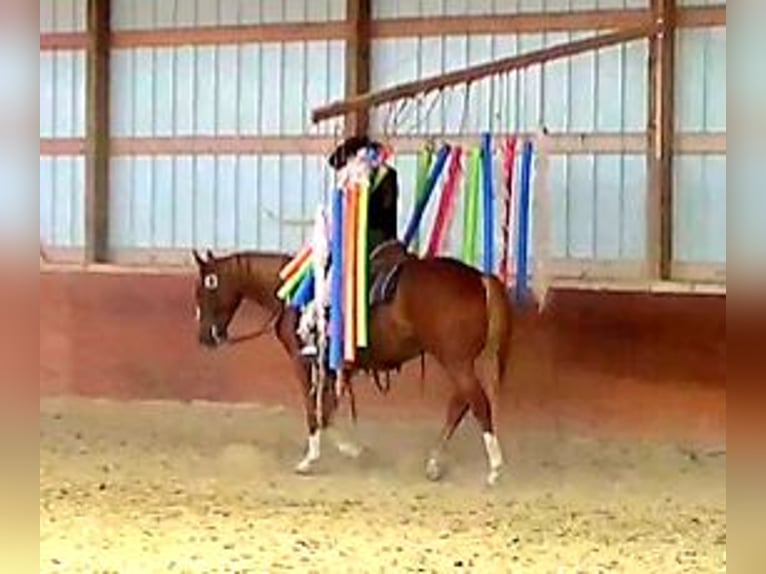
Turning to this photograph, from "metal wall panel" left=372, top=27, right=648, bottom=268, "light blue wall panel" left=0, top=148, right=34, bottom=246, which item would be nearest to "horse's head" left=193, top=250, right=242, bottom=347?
"metal wall panel" left=372, top=27, right=648, bottom=268

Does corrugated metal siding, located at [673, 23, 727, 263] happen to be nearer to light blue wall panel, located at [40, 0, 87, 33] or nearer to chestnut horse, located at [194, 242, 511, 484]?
chestnut horse, located at [194, 242, 511, 484]

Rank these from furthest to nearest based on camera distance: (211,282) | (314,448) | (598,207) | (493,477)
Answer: (598,207) → (211,282) → (314,448) → (493,477)

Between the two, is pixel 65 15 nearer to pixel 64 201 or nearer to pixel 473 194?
pixel 64 201

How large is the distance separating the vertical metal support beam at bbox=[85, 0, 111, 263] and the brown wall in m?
0.35

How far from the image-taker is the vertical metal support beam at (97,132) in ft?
26.2

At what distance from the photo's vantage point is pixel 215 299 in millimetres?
6398

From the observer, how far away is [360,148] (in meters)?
5.77

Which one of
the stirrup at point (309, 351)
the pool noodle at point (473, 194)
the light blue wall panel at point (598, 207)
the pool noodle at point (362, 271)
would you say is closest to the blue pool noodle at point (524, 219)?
the pool noodle at point (473, 194)

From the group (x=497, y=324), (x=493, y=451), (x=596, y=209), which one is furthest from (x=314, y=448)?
(x=596, y=209)

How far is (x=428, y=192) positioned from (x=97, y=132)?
2.55m

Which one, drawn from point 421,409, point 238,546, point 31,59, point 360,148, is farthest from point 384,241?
point 31,59

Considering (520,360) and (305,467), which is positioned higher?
(520,360)

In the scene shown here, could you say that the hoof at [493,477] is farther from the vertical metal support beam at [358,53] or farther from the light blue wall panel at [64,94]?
the light blue wall panel at [64,94]

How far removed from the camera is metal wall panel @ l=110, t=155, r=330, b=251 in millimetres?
7570
